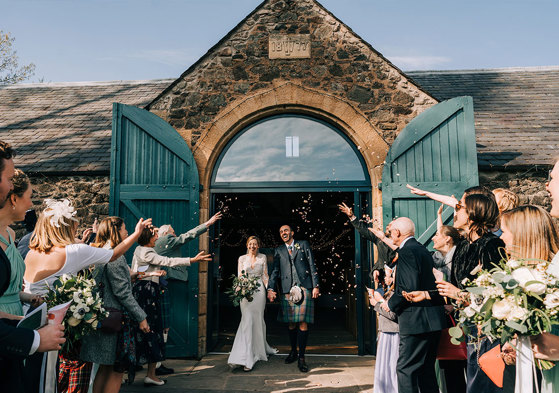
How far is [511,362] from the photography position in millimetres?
2566

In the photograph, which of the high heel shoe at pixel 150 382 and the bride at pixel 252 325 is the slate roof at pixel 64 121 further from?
the high heel shoe at pixel 150 382

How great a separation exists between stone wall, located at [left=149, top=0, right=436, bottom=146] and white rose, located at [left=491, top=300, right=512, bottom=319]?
4.36m

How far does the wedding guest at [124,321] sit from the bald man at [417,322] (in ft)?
7.97

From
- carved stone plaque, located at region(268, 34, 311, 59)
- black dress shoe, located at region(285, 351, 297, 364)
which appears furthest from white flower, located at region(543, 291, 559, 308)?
carved stone plaque, located at region(268, 34, 311, 59)

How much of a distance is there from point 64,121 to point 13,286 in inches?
312

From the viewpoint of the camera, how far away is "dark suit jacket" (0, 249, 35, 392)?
186 cm

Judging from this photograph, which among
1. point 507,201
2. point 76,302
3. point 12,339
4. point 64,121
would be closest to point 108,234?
point 76,302

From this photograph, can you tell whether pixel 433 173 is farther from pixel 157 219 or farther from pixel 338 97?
pixel 157 219

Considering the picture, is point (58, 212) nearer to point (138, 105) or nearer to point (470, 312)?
point (470, 312)

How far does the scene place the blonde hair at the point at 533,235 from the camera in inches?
95.0

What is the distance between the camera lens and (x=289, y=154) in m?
6.48

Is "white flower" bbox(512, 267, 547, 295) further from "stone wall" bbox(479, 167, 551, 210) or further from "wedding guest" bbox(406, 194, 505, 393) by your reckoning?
"stone wall" bbox(479, 167, 551, 210)

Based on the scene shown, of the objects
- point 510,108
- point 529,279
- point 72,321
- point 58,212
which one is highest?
point 510,108

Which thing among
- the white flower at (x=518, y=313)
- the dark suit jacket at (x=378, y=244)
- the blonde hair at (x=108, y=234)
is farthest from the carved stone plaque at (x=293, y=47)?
the white flower at (x=518, y=313)
